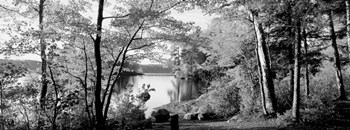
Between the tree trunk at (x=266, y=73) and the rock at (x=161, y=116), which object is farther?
the rock at (x=161, y=116)

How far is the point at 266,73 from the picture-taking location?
1050 cm

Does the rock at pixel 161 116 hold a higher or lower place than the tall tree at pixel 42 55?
lower

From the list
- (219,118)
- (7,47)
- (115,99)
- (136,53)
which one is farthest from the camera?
(219,118)

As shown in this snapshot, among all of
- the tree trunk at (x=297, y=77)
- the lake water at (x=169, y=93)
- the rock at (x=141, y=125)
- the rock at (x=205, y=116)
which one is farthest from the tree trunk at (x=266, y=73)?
the lake water at (x=169, y=93)

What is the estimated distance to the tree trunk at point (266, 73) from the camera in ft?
34.1

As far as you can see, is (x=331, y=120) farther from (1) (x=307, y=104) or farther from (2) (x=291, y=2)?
(2) (x=291, y=2)

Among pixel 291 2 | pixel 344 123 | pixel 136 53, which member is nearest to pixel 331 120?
pixel 344 123

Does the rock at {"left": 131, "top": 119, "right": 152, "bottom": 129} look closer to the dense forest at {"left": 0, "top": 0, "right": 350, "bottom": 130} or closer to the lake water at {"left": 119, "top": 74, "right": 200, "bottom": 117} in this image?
the dense forest at {"left": 0, "top": 0, "right": 350, "bottom": 130}

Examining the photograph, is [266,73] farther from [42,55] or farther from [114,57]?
[42,55]

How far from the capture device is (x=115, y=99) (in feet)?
35.7

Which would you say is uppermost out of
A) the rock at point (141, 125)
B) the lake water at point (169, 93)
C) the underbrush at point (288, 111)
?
the lake water at point (169, 93)

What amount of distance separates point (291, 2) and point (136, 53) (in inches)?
256

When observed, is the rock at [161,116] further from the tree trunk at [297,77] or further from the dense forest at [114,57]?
the tree trunk at [297,77]

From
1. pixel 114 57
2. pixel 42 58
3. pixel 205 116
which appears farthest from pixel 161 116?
pixel 42 58
